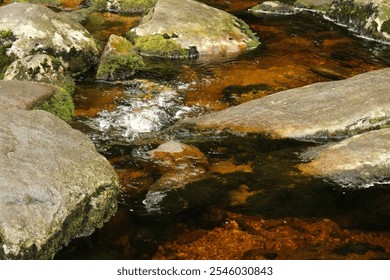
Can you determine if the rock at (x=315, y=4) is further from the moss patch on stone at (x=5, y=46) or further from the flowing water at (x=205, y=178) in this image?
the moss patch on stone at (x=5, y=46)

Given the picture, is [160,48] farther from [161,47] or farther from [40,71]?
[40,71]

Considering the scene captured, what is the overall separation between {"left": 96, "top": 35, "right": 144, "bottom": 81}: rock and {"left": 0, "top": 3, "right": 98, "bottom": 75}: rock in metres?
0.70

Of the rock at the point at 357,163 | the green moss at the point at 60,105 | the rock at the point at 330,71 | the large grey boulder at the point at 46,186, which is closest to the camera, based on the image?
the large grey boulder at the point at 46,186

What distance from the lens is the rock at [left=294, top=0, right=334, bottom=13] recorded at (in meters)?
24.4

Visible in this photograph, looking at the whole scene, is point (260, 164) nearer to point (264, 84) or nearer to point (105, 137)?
point (105, 137)

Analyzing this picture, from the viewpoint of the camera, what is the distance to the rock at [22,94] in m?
10.1

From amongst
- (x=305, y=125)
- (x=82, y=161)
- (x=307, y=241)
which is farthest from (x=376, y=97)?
(x=82, y=161)

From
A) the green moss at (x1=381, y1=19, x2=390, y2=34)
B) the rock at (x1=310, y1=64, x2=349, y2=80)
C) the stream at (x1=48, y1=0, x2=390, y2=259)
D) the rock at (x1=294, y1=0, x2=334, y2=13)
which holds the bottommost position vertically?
the stream at (x1=48, y1=0, x2=390, y2=259)

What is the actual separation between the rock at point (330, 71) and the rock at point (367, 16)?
482cm

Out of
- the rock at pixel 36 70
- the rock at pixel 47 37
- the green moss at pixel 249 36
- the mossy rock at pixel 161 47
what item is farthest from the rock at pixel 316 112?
the green moss at pixel 249 36

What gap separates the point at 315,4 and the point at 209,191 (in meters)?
18.8

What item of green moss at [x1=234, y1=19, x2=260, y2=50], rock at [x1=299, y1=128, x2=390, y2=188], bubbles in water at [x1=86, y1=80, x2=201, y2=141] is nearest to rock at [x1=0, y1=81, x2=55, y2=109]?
bubbles in water at [x1=86, y1=80, x2=201, y2=141]

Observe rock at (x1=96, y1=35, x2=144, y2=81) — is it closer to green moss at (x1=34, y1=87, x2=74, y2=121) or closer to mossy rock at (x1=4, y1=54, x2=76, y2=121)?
mossy rock at (x1=4, y1=54, x2=76, y2=121)

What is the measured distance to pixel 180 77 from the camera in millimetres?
16016
